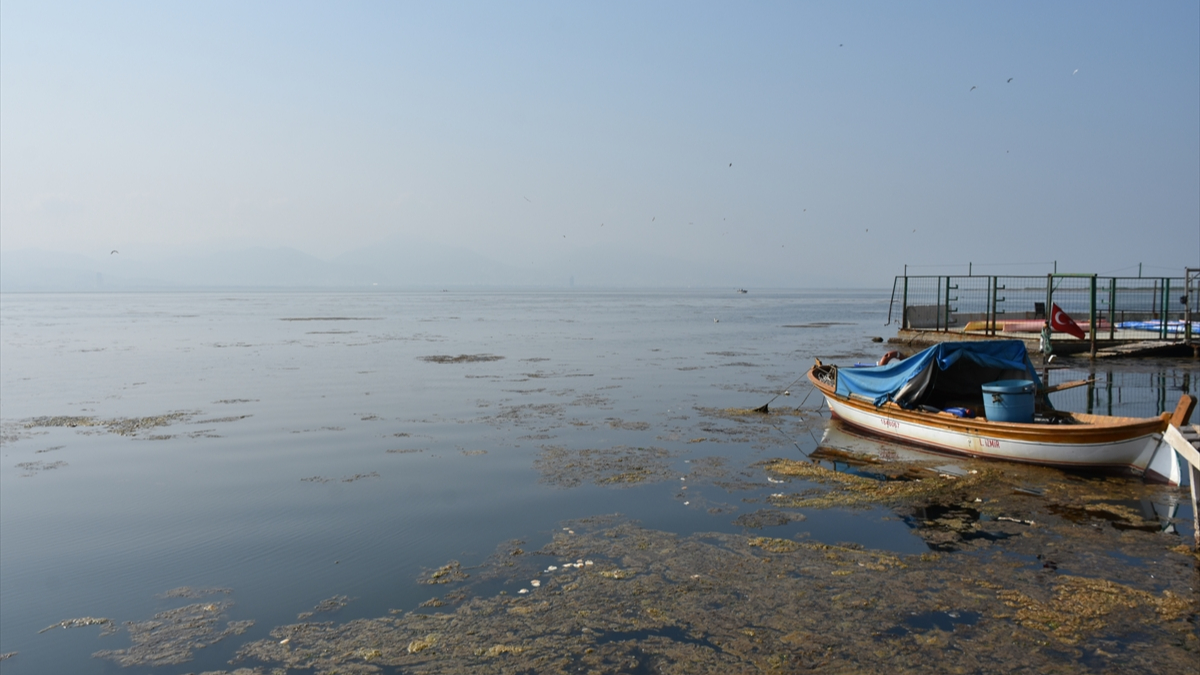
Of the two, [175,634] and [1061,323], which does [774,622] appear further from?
[1061,323]

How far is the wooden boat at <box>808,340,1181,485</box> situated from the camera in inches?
523

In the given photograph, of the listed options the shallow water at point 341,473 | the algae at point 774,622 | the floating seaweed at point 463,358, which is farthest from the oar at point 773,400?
the floating seaweed at point 463,358

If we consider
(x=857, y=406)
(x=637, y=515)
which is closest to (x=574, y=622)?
(x=637, y=515)

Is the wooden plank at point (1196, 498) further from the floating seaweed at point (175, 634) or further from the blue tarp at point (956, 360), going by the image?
the floating seaweed at point (175, 634)

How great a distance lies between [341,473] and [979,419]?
11.9 metres

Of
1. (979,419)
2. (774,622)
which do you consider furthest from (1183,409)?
(774,622)

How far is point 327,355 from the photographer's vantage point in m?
36.8

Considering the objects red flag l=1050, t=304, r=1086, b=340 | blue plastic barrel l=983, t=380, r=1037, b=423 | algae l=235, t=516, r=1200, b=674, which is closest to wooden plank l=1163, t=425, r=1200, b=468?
algae l=235, t=516, r=1200, b=674

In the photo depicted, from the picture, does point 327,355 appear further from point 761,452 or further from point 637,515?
point 637,515

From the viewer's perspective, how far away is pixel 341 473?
47.2 ft

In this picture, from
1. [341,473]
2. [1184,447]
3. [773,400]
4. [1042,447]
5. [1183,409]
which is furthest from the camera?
[773,400]

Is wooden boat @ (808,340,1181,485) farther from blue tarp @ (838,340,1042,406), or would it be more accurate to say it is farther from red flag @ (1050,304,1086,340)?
red flag @ (1050,304,1086,340)

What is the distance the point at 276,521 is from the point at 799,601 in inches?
296

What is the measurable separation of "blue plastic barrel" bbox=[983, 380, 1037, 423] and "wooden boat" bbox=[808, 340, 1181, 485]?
0.55 ft
